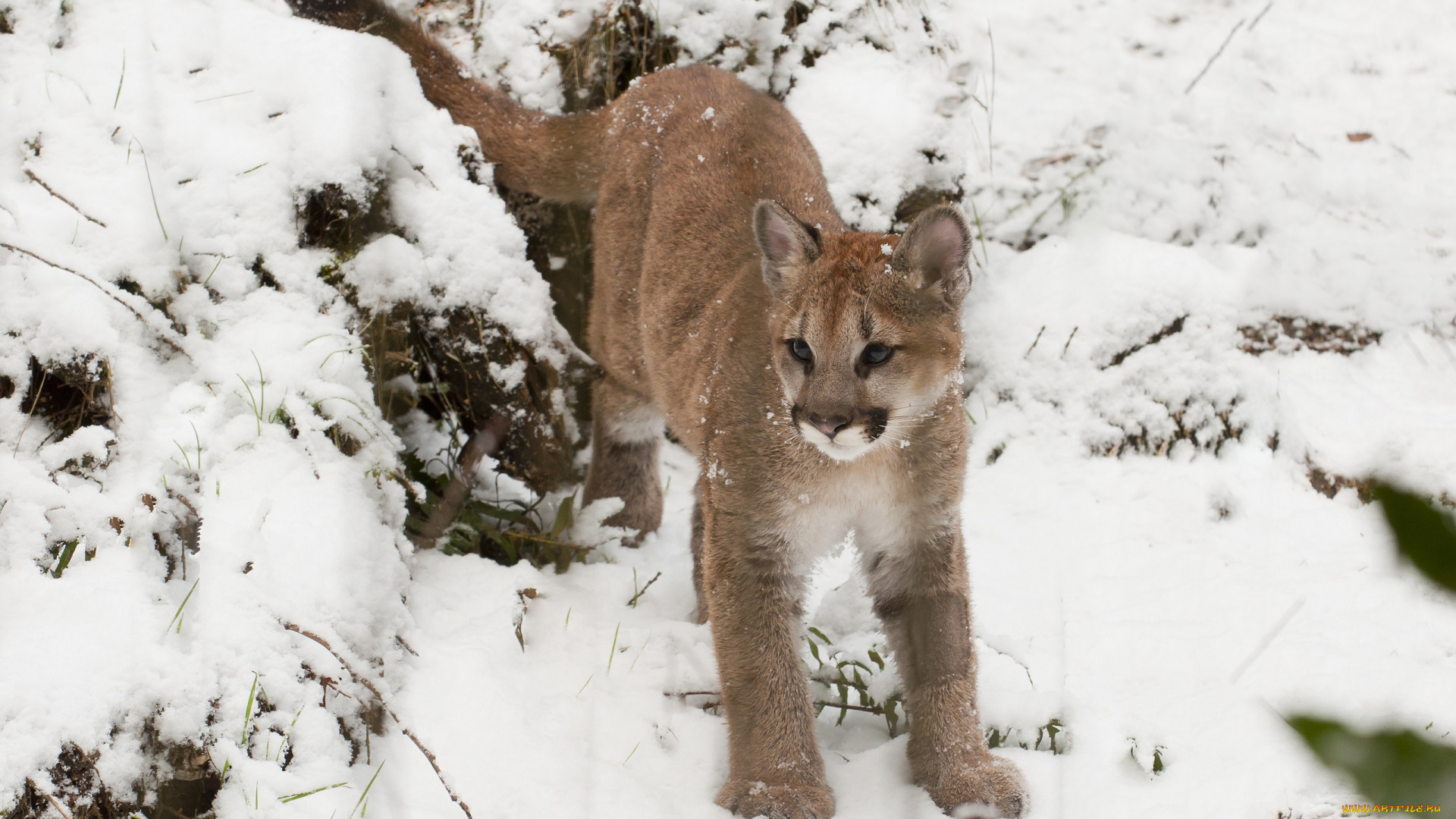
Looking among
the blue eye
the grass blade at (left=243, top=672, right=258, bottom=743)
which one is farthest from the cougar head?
the grass blade at (left=243, top=672, right=258, bottom=743)

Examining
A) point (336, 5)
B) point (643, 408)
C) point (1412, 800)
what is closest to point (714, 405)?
point (643, 408)

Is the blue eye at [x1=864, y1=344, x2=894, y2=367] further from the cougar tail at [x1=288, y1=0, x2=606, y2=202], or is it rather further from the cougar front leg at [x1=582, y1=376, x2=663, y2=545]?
the cougar tail at [x1=288, y1=0, x2=606, y2=202]

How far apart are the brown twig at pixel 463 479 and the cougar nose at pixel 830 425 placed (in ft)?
4.96

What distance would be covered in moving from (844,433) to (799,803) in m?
1.00

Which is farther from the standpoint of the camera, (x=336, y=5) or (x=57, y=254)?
(x=336, y=5)

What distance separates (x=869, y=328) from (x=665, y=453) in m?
2.41

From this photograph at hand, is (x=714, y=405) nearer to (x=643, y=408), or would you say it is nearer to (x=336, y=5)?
(x=643, y=408)

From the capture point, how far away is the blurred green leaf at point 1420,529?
1.86 ft

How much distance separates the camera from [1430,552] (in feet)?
1.89

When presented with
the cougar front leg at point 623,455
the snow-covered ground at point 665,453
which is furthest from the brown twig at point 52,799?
the cougar front leg at point 623,455

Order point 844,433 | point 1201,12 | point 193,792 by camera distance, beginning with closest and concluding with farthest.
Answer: point 193,792 < point 844,433 < point 1201,12

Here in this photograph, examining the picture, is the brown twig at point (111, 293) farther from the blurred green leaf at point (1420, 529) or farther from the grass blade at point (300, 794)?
the blurred green leaf at point (1420, 529)

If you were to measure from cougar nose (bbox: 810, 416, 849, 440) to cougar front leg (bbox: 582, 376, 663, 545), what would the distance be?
1.62m

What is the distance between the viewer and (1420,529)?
22.5 inches
